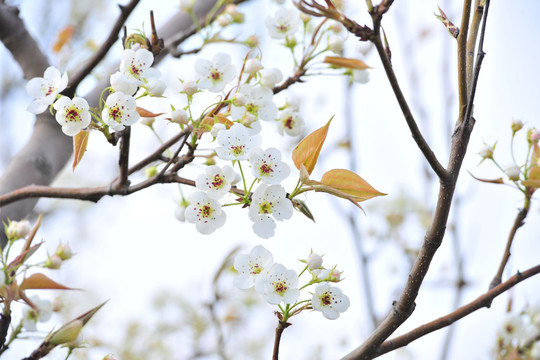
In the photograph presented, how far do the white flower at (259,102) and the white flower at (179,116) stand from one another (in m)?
0.08

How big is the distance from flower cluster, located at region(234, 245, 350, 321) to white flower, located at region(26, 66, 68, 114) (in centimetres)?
26

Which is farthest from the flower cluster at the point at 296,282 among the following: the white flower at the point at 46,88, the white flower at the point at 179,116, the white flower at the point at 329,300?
the white flower at the point at 46,88

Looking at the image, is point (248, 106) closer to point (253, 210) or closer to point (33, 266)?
point (253, 210)

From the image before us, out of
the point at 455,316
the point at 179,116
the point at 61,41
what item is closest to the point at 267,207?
the point at 179,116

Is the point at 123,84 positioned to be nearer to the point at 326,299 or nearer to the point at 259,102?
the point at 259,102

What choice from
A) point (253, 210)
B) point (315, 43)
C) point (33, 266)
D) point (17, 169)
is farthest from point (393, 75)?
point (17, 169)

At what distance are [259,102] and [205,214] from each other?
156mm

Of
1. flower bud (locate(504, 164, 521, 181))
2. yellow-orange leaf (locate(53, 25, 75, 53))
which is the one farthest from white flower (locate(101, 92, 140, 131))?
yellow-orange leaf (locate(53, 25, 75, 53))

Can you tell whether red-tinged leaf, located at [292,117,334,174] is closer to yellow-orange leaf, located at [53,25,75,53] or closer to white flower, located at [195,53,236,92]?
white flower, located at [195,53,236,92]

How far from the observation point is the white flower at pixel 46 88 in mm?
587

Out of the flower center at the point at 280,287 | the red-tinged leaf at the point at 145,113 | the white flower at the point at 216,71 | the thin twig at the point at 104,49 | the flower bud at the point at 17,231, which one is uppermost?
the thin twig at the point at 104,49

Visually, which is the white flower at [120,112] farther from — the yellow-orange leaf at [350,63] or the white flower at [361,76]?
the white flower at [361,76]

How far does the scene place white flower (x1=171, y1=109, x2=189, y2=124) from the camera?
58 cm

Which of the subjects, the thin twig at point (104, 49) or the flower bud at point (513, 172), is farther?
the thin twig at point (104, 49)
